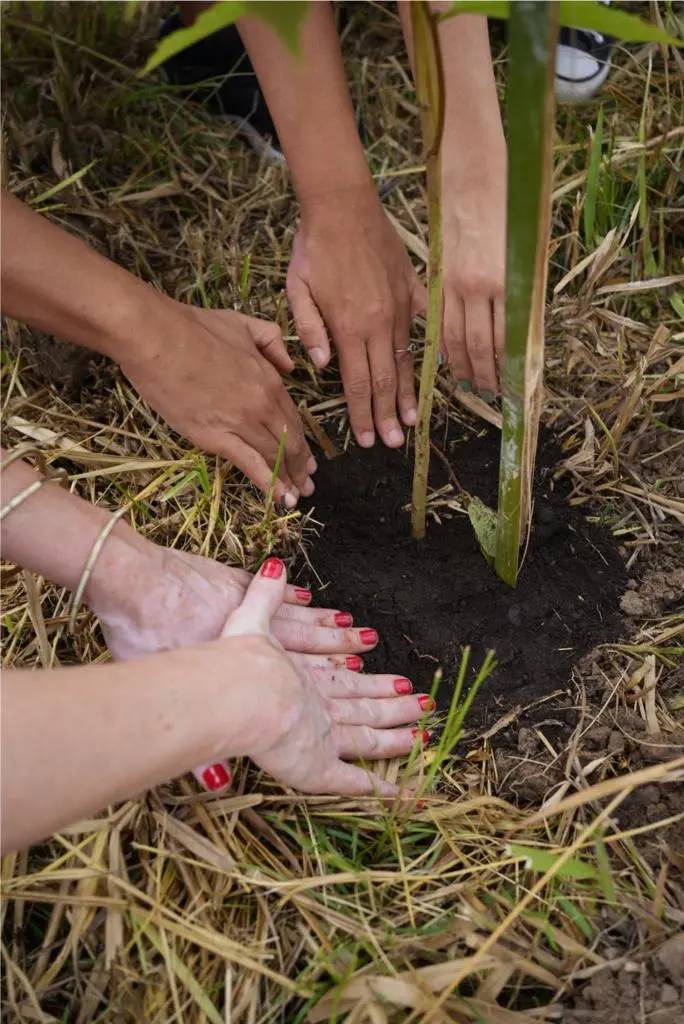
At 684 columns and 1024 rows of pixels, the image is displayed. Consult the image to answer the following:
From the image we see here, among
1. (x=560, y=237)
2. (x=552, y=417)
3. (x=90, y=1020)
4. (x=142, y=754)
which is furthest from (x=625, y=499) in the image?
(x=90, y=1020)

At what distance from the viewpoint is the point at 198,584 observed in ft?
3.40

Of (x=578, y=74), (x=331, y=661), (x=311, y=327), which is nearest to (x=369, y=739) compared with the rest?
(x=331, y=661)

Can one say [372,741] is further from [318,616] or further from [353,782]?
[318,616]

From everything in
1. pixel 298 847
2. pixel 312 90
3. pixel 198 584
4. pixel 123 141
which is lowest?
pixel 298 847

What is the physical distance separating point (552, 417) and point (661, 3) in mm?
818

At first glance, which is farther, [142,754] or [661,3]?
[661,3]

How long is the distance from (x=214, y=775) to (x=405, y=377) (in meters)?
0.66

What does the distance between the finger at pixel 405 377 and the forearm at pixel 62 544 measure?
1.64 ft

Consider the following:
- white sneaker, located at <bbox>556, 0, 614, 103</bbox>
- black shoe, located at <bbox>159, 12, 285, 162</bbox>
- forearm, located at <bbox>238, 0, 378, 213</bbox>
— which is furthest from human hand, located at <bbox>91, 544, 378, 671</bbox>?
white sneaker, located at <bbox>556, 0, 614, 103</bbox>

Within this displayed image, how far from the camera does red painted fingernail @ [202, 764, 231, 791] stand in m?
0.96

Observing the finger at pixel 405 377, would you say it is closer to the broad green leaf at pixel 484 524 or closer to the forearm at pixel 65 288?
the broad green leaf at pixel 484 524

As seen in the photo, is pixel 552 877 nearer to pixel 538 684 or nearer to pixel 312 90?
pixel 538 684

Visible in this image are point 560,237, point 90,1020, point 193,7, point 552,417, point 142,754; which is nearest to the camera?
point 142,754

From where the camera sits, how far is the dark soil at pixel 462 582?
114 cm
